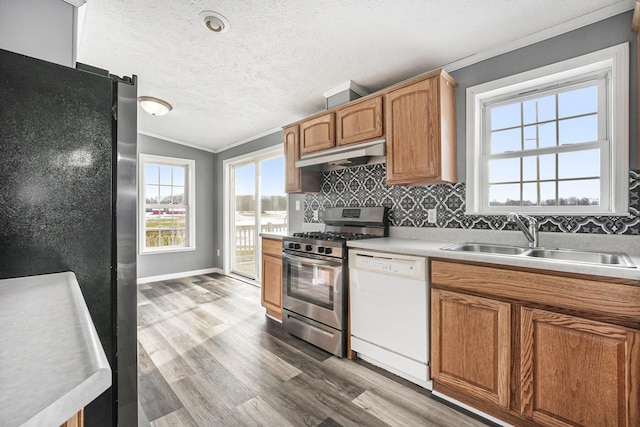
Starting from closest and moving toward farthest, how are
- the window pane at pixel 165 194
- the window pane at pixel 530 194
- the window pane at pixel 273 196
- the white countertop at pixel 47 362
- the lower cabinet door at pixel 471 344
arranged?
1. the white countertop at pixel 47 362
2. the lower cabinet door at pixel 471 344
3. the window pane at pixel 530 194
4. the window pane at pixel 273 196
5. the window pane at pixel 165 194

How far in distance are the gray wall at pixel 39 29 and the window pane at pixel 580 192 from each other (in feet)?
10.9

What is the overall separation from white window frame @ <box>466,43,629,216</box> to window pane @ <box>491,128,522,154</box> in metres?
0.07

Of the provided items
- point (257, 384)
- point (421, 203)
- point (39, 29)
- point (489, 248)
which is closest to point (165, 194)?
point (39, 29)

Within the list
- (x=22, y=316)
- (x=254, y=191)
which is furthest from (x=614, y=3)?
(x=254, y=191)

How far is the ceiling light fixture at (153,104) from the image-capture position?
354 centimetres

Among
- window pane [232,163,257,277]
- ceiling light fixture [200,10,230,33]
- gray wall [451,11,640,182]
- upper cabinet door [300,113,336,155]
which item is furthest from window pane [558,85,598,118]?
window pane [232,163,257,277]

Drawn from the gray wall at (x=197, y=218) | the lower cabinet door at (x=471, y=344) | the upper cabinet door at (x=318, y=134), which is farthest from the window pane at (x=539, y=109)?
the gray wall at (x=197, y=218)

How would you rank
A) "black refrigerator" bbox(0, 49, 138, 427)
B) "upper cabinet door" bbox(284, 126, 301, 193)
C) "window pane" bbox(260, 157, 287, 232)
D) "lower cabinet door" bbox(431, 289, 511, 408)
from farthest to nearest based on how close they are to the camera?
"window pane" bbox(260, 157, 287, 232) → "upper cabinet door" bbox(284, 126, 301, 193) → "lower cabinet door" bbox(431, 289, 511, 408) → "black refrigerator" bbox(0, 49, 138, 427)

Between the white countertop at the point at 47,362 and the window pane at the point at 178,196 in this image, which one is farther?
the window pane at the point at 178,196

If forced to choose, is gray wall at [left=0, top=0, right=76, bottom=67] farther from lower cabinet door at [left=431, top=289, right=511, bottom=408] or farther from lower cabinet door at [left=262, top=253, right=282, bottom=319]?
lower cabinet door at [left=431, top=289, right=511, bottom=408]

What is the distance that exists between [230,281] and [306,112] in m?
2.95

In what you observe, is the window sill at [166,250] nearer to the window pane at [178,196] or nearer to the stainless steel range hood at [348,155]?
the window pane at [178,196]

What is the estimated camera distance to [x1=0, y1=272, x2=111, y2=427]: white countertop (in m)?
0.35

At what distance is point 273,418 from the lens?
5.65 feet
